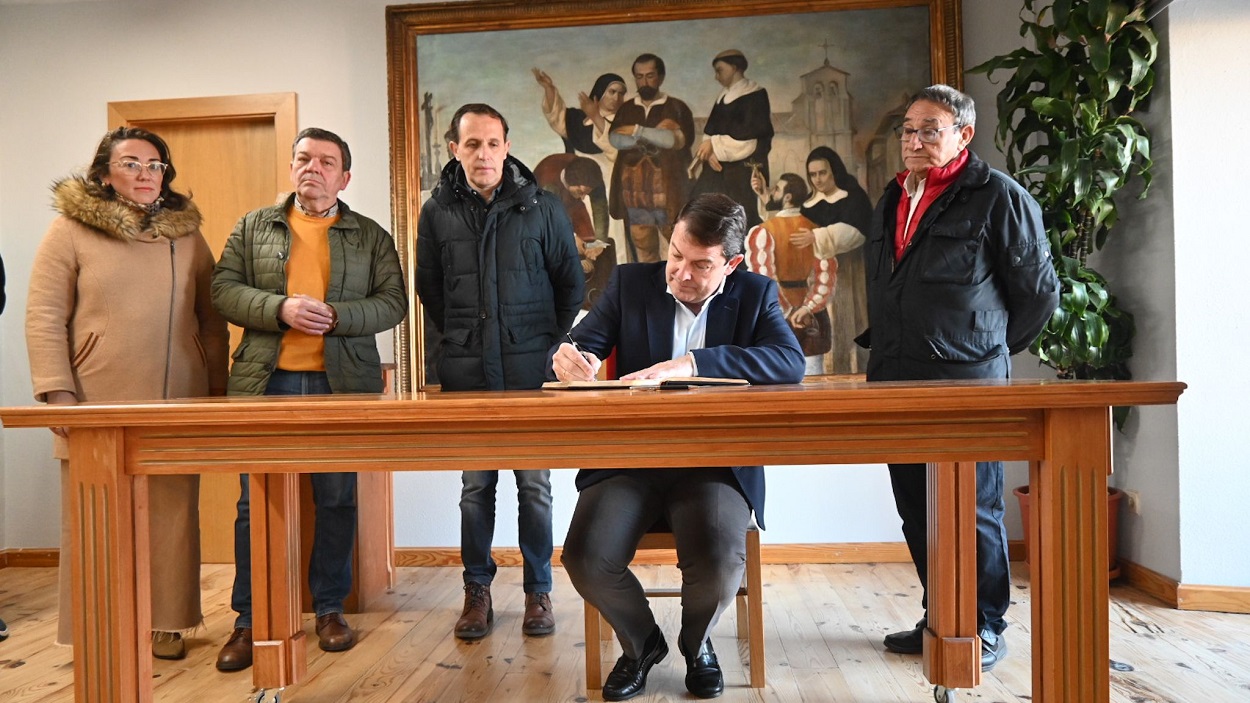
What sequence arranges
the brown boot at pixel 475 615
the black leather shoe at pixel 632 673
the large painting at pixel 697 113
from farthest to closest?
the large painting at pixel 697 113
the brown boot at pixel 475 615
the black leather shoe at pixel 632 673

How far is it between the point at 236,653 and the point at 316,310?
0.97 meters

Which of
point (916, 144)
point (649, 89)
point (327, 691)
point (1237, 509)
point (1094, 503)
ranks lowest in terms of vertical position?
point (327, 691)

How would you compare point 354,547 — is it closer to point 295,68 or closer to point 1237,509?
point 295,68

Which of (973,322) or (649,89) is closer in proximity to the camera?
(973,322)

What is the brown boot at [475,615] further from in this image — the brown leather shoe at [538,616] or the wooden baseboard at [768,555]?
the wooden baseboard at [768,555]

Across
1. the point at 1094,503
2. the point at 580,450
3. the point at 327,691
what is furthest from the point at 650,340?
the point at 327,691

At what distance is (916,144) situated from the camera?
2.54 meters

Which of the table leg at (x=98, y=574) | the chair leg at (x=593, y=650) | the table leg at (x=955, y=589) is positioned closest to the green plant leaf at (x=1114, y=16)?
the table leg at (x=955, y=589)

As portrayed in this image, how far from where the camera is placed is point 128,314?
2.69 metres

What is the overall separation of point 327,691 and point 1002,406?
1.81 meters

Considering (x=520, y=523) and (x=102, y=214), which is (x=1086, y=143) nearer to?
(x=520, y=523)

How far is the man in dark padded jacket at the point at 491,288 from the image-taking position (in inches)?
115

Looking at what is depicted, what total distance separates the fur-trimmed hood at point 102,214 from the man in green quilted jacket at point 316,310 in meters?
0.23

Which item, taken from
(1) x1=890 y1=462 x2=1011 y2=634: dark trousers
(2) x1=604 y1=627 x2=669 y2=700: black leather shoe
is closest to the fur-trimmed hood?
(2) x1=604 y1=627 x2=669 y2=700: black leather shoe
